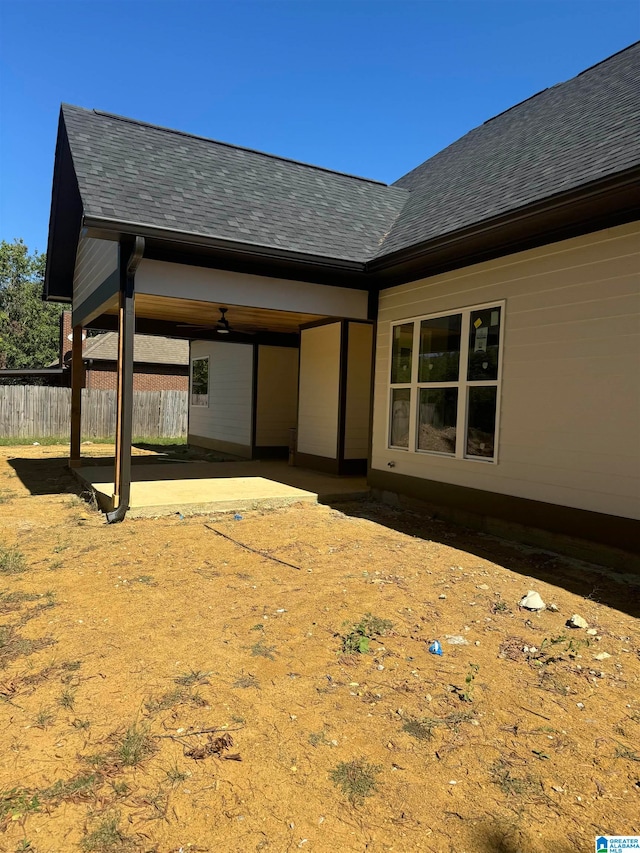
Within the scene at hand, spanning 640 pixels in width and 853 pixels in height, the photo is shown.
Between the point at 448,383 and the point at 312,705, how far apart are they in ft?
16.1

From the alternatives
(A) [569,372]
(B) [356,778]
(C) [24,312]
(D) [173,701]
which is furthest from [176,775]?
(C) [24,312]

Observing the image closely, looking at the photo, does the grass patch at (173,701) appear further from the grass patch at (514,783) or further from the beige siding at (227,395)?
the beige siding at (227,395)

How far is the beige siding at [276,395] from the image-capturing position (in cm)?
1300

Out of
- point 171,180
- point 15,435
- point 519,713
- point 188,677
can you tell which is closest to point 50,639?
point 188,677

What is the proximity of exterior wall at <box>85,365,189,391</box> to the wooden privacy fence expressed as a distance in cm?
578

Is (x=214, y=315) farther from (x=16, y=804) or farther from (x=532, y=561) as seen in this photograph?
(x=16, y=804)

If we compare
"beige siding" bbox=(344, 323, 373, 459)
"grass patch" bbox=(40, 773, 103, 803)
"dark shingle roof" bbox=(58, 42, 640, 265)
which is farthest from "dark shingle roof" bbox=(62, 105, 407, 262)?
"grass patch" bbox=(40, 773, 103, 803)

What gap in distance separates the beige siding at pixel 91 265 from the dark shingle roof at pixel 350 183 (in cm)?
101

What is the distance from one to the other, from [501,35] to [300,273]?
698 centimetres

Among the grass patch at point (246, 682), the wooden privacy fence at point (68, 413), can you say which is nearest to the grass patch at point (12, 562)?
the grass patch at point (246, 682)

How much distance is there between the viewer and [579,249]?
531cm

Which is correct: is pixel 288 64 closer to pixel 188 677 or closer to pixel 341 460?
pixel 341 460

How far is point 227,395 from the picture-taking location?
1432 centimetres

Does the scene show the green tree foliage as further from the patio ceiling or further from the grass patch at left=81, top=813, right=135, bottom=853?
the grass patch at left=81, top=813, right=135, bottom=853
